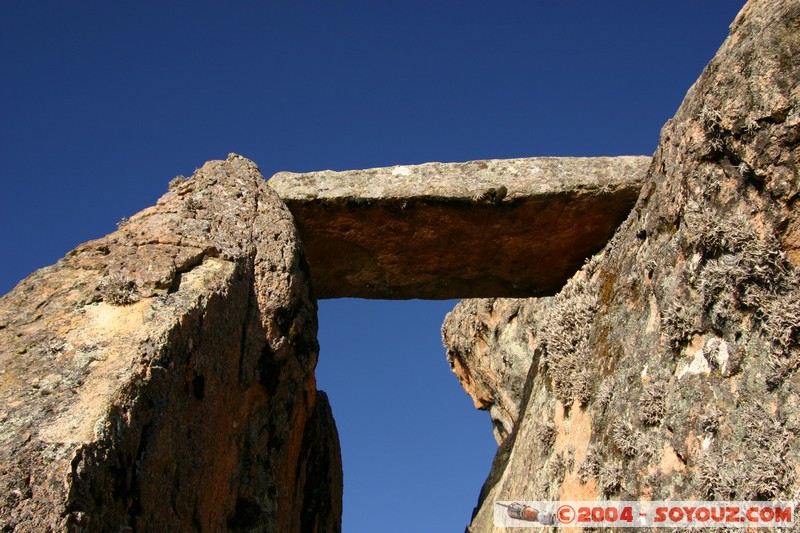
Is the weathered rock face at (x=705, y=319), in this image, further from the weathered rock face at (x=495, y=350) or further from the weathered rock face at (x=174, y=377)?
the weathered rock face at (x=495, y=350)

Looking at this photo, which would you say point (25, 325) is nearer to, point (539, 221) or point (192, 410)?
point (192, 410)

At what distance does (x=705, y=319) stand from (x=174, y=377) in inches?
116

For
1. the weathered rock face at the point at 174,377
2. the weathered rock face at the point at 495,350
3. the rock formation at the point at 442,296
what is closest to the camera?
the weathered rock face at the point at 174,377

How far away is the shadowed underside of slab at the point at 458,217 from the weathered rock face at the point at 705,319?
0.36m

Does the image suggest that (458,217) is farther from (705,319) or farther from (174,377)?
(174,377)

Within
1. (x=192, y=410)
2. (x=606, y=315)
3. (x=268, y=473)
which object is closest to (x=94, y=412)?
(x=192, y=410)

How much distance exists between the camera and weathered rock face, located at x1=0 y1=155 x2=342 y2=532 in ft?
12.7

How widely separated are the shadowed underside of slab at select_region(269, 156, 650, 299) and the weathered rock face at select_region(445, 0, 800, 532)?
36cm

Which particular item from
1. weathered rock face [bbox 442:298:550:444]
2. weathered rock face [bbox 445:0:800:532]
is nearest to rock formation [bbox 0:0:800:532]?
weathered rock face [bbox 445:0:800:532]

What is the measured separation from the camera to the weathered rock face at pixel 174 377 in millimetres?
3873

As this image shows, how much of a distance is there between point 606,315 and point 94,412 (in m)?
3.53

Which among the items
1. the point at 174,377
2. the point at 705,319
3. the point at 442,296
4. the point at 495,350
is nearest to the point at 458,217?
the point at 442,296

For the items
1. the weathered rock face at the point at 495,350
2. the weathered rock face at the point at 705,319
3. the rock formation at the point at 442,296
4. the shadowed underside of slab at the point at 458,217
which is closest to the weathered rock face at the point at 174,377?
the rock formation at the point at 442,296

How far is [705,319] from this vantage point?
492 cm
